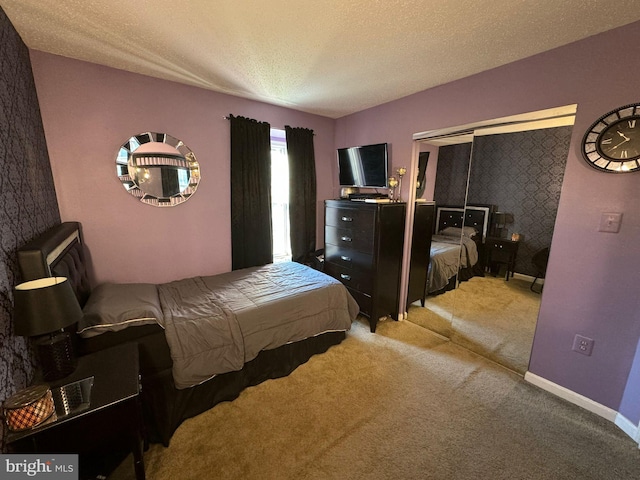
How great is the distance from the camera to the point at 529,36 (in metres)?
1.62

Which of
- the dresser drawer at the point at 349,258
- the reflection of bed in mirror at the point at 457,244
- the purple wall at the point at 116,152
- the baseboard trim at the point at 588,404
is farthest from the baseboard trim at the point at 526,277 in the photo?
the purple wall at the point at 116,152

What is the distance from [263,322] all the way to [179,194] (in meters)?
1.59

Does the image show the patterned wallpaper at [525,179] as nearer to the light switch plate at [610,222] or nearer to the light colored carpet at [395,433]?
the light switch plate at [610,222]

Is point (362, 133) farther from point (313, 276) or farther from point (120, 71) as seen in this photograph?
point (120, 71)

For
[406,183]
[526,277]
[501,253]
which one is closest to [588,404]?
[526,277]

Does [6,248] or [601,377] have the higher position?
[6,248]

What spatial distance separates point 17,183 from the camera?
1385 mm

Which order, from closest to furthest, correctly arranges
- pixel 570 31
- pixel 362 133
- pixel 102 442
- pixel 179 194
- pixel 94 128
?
pixel 102 442
pixel 570 31
pixel 94 128
pixel 179 194
pixel 362 133

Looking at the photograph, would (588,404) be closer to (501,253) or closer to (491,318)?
(491,318)

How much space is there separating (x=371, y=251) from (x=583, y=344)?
1697 mm

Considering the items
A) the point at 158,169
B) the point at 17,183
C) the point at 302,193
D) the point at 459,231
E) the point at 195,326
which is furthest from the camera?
the point at 302,193

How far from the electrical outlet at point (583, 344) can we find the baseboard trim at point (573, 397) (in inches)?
13.1

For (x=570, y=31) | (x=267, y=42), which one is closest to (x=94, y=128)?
(x=267, y=42)

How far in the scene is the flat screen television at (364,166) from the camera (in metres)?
2.90
